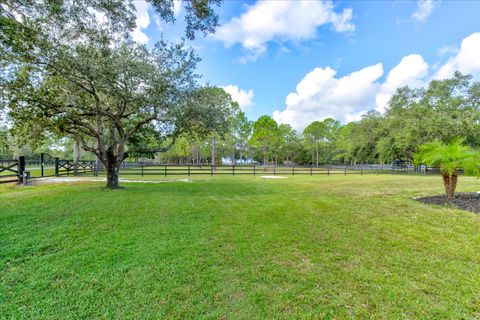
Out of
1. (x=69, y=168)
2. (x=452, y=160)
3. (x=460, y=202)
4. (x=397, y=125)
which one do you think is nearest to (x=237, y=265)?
(x=460, y=202)

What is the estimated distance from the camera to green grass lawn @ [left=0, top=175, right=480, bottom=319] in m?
2.04

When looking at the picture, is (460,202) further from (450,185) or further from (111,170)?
(111,170)

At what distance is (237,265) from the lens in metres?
2.83

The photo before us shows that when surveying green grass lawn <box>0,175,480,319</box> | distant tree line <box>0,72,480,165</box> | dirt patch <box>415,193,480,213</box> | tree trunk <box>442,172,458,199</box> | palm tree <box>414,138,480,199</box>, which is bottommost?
green grass lawn <box>0,175,480,319</box>

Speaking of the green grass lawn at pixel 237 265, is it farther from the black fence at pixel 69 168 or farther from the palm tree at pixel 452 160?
the black fence at pixel 69 168

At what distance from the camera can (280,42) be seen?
1534cm

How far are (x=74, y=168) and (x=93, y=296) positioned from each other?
62.6 feet

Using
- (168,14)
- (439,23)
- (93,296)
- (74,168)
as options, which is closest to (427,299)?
(93,296)

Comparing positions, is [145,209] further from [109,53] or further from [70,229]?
[109,53]

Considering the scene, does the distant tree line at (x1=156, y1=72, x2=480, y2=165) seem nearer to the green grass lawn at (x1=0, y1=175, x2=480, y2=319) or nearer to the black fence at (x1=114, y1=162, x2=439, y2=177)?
the black fence at (x1=114, y1=162, x2=439, y2=177)

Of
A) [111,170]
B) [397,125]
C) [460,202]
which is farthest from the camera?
[397,125]

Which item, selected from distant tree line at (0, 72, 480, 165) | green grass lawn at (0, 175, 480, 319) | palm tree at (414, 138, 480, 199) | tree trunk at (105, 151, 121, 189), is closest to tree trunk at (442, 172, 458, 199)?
palm tree at (414, 138, 480, 199)

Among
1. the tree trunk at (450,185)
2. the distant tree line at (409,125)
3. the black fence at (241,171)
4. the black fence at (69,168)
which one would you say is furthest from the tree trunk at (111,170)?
the tree trunk at (450,185)

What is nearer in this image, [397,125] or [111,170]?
[111,170]
